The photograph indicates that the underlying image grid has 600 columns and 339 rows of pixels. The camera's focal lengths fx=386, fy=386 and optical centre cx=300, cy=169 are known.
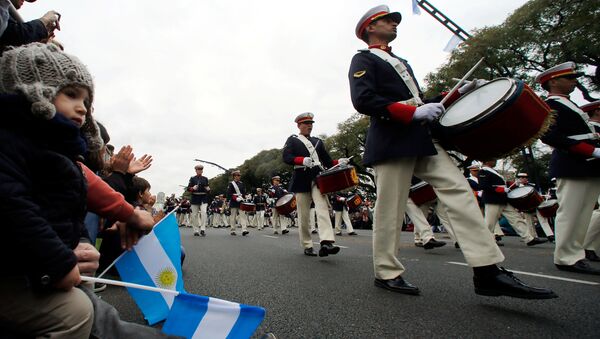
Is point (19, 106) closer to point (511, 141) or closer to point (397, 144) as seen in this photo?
point (397, 144)

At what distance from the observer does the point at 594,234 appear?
5.04 meters

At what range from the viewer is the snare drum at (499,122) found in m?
2.55

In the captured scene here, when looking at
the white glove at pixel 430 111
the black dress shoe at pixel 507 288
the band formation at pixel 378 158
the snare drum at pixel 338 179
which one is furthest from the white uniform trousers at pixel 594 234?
the white glove at pixel 430 111

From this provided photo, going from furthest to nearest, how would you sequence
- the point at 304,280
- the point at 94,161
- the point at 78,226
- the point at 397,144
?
the point at 304,280
the point at 397,144
the point at 94,161
the point at 78,226

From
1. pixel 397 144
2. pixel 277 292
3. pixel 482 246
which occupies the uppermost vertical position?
pixel 397 144

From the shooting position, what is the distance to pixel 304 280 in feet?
12.1

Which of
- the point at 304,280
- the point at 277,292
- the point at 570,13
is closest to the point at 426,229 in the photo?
the point at 304,280

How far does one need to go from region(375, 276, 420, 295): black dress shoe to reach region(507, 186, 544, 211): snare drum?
664 cm

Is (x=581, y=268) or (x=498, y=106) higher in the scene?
(x=498, y=106)

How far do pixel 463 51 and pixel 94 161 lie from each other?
2305 centimetres

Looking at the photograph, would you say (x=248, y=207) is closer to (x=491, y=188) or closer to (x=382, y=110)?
(x=491, y=188)

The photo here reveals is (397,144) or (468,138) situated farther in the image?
(397,144)

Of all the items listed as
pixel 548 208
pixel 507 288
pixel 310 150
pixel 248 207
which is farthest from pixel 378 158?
pixel 248 207

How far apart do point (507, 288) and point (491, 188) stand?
6.95m
